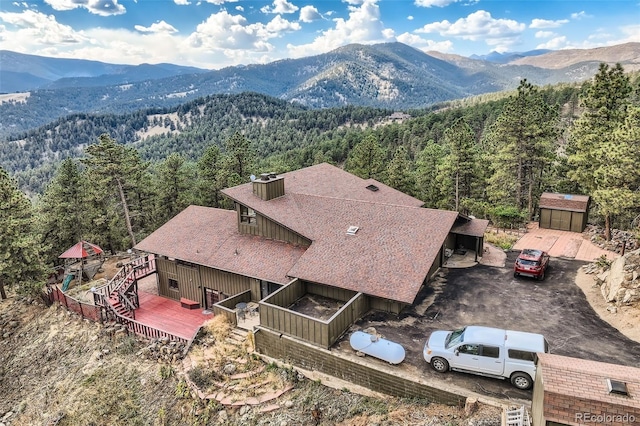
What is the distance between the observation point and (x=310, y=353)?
1516cm

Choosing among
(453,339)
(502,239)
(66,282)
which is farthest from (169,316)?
(502,239)

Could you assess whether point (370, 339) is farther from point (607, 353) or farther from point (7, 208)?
point (7, 208)

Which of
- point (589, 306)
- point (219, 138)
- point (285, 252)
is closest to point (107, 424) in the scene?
point (285, 252)

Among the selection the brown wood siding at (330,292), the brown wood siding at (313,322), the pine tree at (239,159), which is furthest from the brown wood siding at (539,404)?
the pine tree at (239,159)

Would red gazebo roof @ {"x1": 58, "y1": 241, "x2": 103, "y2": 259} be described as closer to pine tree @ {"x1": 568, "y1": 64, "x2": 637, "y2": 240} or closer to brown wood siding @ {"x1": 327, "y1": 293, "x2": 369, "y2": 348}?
brown wood siding @ {"x1": 327, "y1": 293, "x2": 369, "y2": 348}

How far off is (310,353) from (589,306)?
40.7ft

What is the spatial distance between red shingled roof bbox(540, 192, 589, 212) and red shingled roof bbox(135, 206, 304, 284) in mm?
19968

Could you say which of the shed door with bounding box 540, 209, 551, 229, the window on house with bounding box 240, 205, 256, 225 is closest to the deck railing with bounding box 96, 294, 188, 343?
the window on house with bounding box 240, 205, 256, 225

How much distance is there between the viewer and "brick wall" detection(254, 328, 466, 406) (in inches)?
494

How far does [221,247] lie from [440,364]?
14.2 meters

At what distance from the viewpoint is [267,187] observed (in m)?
23.8

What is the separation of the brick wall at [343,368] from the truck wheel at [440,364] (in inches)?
38.6

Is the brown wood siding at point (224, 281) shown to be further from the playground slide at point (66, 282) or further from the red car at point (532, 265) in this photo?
the red car at point (532, 265)

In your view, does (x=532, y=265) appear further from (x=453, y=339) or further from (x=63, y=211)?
(x=63, y=211)
